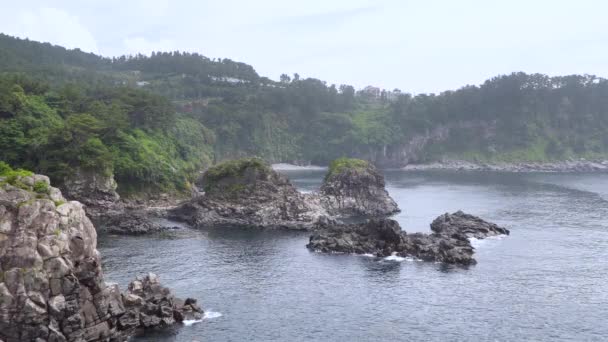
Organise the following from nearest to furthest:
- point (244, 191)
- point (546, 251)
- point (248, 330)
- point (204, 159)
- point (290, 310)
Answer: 1. point (248, 330)
2. point (290, 310)
3. point (546, 251)
4. point (244, 191)
5. point (204, 159)

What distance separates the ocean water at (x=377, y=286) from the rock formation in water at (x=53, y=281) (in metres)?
3.31

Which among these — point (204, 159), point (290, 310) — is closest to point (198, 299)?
point (290, 310)

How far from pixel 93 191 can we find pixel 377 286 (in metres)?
62.8

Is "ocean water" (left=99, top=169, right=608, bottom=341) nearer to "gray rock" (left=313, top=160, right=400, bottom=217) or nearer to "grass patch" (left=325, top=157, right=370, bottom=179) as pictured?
"gray rock" (left=313, top=160, right=400, bottom=217)

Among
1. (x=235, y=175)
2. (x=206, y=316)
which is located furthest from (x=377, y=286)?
(x=235, y=175)

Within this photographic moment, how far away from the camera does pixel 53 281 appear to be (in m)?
48.6

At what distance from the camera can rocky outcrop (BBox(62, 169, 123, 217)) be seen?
108 metres

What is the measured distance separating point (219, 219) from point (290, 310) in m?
50.8

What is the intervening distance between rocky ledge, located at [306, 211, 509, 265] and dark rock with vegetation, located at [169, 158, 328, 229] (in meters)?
15.9

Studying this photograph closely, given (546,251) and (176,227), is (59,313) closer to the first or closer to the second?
(176,227)

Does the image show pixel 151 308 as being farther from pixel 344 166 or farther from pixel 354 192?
pixel 344 166

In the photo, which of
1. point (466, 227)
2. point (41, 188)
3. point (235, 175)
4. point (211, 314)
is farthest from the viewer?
point (235, 175)

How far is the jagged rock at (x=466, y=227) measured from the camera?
98.2 meters

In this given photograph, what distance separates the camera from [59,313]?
47.9 meters
